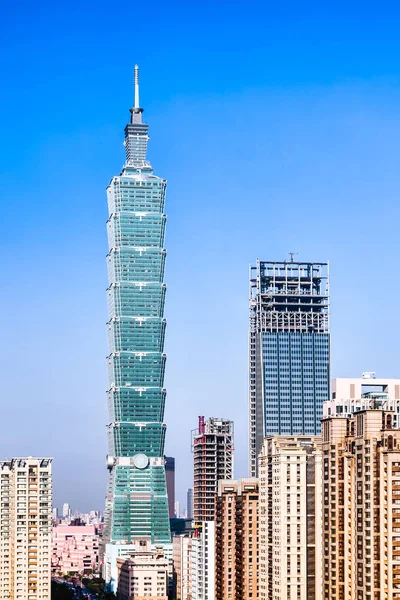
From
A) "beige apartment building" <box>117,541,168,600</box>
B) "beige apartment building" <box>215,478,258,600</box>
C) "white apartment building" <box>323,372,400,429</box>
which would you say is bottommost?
"beige apartment building" <box>117,541,168,600</box>

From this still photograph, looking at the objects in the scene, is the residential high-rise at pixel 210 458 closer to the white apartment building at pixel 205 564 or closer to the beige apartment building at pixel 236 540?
the white apartment building at pixel 205 564

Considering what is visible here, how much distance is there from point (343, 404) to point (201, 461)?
68392 millimetres

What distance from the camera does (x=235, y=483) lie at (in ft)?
438

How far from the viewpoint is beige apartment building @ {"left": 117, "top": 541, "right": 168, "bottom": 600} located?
164m

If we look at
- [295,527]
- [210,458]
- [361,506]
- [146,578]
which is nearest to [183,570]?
[146,578]

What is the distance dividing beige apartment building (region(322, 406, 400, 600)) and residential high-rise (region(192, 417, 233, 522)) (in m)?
81.0

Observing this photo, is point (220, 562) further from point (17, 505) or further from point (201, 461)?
point (201, 461)

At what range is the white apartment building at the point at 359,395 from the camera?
385 feet

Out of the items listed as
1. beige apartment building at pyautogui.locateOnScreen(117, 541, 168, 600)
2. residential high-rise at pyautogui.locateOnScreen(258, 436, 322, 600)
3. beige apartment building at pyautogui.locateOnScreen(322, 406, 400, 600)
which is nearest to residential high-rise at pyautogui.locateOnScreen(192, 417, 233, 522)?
beige apartment building at pyautogui.locateOnScreen(117, 541, 168, 600)

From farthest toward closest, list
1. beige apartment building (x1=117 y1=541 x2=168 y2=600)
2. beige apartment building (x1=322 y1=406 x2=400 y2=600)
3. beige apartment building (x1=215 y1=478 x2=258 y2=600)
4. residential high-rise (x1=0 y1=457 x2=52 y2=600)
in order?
1. beige apartment building (x1=117 y1=541 x2=168 y2=600)
2. residential high-rise (x1=0 y1=457 x2=52 y2=600)
3. beige apartment building (x1=215 y1=478 x2=258 y2=600)
4. beige apartment building (x1=322 y1=406 x2=400 y2=600)

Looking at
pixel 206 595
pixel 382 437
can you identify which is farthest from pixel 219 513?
pixel 382 437

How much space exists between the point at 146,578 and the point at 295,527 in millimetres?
58474

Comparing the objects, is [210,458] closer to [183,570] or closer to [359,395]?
[183,570]

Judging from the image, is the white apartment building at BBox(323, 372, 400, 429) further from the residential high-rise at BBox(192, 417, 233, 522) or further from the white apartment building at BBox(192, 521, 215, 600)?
the residential high-rise at BBox(192, 417, 233, 522)
